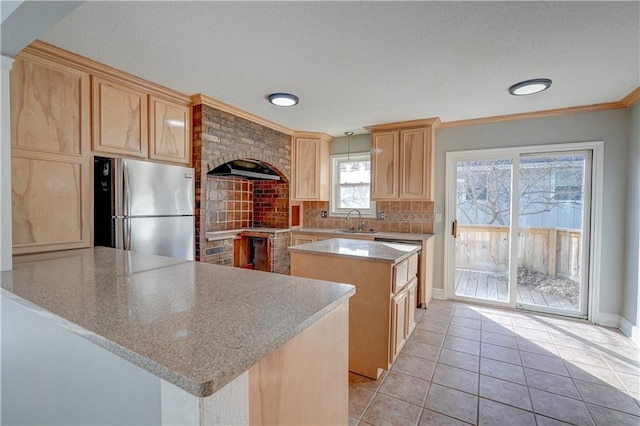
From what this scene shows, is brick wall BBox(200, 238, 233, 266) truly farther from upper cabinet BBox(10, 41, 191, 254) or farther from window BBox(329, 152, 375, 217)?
window BBox(329, 152, 375, 217)

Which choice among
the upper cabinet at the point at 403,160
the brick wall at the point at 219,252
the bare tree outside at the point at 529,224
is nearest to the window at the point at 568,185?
the bare tree outside at the point at 529,224

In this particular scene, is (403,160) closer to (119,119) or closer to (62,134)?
(119,119)

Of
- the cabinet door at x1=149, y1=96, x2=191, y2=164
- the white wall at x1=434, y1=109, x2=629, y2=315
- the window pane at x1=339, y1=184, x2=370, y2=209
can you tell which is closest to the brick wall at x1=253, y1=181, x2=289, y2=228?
the window pane at x1=339, y1=184, x2=370, y2=209

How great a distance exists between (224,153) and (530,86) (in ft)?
9.83

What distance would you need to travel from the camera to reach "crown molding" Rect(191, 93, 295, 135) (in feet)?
9.72

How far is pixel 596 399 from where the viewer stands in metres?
1.93

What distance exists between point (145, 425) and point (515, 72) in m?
3.08

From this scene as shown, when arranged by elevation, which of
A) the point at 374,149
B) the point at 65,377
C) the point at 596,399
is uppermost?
the point at 374,149

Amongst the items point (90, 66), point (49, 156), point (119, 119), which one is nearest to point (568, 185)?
point (119, 119)

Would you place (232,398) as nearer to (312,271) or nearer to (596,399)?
(312,271)

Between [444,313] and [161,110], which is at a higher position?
[161,110]

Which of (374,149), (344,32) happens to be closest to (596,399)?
(344,32)

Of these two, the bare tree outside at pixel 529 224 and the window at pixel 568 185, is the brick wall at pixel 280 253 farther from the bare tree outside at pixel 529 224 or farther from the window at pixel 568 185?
the window at pixel 568 185

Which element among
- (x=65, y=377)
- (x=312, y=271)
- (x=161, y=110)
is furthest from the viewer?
(x=161, y=110)
